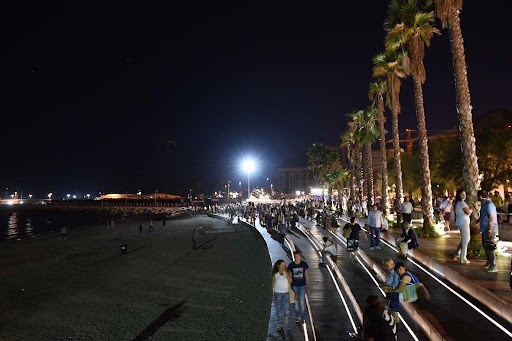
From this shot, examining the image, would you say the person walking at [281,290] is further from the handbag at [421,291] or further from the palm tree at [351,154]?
the palm tree at [351,154]

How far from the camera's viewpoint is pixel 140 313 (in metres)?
12.1

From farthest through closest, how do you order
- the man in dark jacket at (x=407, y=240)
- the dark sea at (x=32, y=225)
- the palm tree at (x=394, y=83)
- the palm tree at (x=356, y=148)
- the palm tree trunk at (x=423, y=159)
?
1. the dark sea at (x=32, y=225)
2. the palm tree at (x=356, y=148)
3. the palm tree at (x=394, y=83)
4. the palm tree trunk at (x=423, y=159)
5. the man in dark jacket at (x=407, y=240)

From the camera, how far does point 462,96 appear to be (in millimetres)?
14078

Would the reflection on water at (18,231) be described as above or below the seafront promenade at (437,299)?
below

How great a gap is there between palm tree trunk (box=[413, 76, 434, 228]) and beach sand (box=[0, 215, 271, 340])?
853 centimetres

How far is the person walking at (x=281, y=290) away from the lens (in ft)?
25.5

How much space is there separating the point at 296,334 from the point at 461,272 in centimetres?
480

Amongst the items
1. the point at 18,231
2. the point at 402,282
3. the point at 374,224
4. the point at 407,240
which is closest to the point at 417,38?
the point at 374,224

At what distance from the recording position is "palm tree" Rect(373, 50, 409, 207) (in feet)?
79.8

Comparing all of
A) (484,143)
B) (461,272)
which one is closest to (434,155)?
(484,143)

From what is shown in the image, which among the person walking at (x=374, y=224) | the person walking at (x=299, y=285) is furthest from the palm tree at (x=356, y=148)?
the person walking at (x=299, y=285)

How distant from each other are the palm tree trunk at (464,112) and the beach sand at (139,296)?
8.05 m

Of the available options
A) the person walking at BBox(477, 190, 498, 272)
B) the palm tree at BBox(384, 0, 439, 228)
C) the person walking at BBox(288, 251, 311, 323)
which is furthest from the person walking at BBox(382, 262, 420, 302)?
the palm tree at BBox(384, 0, 439, 228)

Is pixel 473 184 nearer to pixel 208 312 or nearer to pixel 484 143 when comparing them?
pixel 208 312
